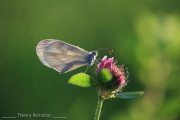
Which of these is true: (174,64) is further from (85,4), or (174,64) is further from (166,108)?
(85,4)

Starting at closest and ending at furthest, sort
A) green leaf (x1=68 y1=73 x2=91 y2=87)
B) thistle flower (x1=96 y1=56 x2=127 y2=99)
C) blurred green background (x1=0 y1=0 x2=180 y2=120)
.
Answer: green leaf (x1=68 y1=73 x2=91 y2=87)
thistle flower (x1=96 y1=56 x2=127 y2=99)
blurred green background (x1=0 y1=0 x2=180 y2=120)

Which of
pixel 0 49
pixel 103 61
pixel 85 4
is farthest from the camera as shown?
pixel 85 4

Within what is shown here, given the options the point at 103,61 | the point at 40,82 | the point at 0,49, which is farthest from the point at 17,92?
the point at 103,61

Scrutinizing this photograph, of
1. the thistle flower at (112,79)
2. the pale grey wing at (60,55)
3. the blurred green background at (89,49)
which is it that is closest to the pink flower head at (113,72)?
the thistle flower at (112,79)

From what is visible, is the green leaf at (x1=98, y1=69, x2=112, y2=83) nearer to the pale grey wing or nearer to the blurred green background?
the pale grey wing

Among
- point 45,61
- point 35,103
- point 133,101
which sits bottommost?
point 35,103

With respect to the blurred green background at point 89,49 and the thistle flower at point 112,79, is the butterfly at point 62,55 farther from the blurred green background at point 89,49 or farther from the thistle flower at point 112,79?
the blurred green background at point 89,49

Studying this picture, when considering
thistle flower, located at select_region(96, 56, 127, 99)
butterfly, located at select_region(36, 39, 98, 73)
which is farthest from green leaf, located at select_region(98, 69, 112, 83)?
butterfly, located at select_region(36, 39, 98, 73)

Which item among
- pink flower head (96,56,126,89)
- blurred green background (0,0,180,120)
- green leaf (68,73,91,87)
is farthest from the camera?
blurred green background (0,0,180,120)
